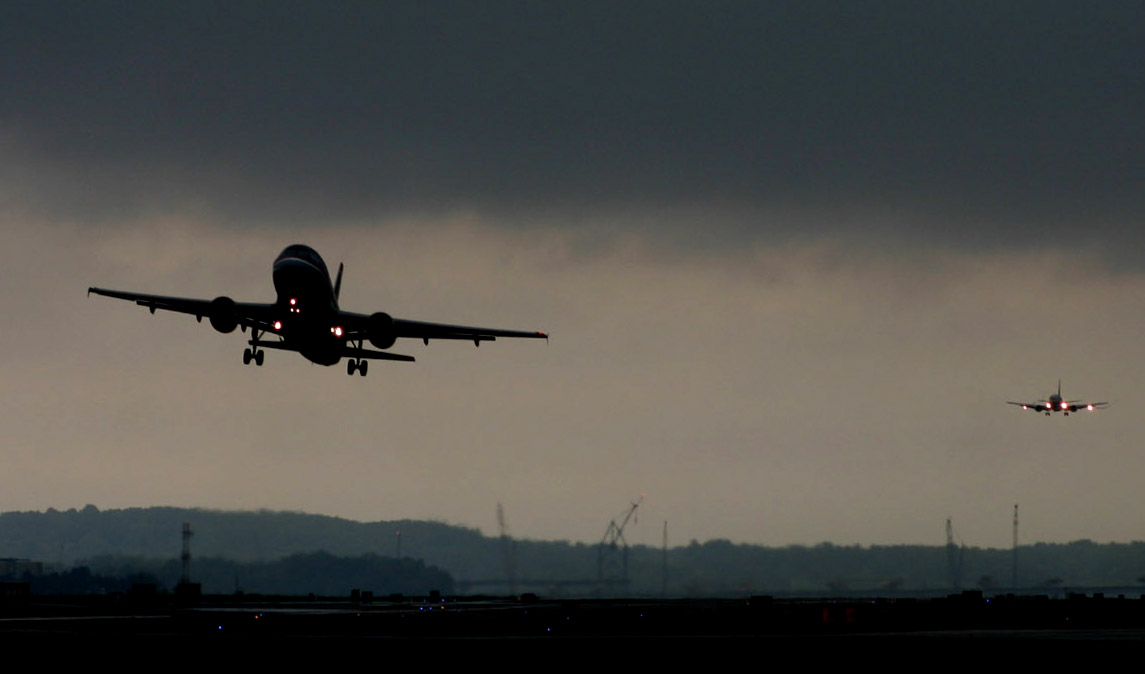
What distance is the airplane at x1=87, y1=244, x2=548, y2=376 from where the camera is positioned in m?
92.3

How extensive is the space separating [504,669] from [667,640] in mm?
18619

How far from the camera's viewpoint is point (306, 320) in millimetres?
94562

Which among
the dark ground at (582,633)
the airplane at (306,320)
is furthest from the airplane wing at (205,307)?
the dark ground at (582,633)

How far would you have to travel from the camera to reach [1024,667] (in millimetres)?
51938

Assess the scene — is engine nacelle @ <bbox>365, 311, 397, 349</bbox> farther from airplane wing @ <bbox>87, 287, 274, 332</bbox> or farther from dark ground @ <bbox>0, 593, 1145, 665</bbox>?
dark ground @ <bbox>0, 593, 1145, 665</bbox>

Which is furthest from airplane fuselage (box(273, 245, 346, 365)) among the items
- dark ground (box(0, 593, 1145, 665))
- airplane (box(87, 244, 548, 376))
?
dark ground (box(0, 593, 1145, 665))

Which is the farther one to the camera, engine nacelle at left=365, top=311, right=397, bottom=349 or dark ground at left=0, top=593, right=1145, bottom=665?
engine nacelle at left=365, top=311, right=397, bottom=349

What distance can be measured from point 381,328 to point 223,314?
37.9 ft

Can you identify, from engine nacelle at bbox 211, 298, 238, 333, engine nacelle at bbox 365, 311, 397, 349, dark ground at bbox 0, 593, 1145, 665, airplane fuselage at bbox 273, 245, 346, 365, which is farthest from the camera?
engine nacelle at bbox 365, 311, 397, 349

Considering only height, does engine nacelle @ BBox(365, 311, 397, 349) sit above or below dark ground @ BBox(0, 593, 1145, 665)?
above

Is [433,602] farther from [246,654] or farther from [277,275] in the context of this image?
[246,654]

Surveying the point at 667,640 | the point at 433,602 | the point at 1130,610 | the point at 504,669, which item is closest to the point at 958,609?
the point at 1130,610

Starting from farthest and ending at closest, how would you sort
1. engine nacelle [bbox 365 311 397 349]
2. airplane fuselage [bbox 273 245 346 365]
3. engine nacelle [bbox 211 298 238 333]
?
engine nacelle [bbox 365 311 397 349], engine nacelle [bbox 211 298 238 333], airplane fuselage [bbox 273 245 346 365]

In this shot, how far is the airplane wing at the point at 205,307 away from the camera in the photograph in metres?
94.4
